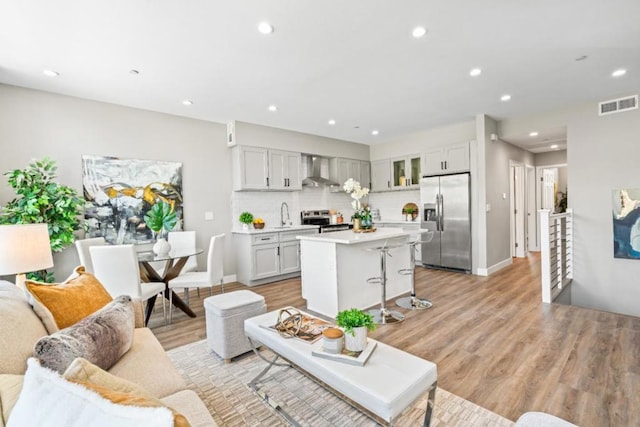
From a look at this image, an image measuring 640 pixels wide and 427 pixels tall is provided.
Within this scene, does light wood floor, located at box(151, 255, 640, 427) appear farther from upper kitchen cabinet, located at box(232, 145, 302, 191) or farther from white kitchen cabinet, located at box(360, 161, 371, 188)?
white kitchen cabinet, located at box(360, 161, 371, 188)

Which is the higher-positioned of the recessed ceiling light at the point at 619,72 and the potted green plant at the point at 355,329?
the recessed ceiling light at the point at 619,72

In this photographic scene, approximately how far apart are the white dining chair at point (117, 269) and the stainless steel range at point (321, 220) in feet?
11.4

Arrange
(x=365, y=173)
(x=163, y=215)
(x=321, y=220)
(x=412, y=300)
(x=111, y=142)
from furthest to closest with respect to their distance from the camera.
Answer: (x=365, y=173) < (x=321, y=220) < (x=163, y=215) < (x=111, y=142) < (x=412, y=300)

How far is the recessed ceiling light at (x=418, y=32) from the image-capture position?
8.21ft

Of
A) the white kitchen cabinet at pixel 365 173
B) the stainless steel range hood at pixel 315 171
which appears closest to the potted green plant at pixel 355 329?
the stainless steel range hood at pixel 315 171

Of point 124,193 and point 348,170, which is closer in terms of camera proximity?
point 124,193

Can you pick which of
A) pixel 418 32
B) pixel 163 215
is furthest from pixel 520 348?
pixel 163 215

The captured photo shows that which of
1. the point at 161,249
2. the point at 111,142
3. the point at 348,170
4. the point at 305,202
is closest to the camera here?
the point at 161,249

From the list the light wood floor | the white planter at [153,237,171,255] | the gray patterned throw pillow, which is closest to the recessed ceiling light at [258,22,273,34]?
the gray patterned throw pillow

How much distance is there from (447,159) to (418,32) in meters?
3.39

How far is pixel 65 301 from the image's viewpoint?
1.58m

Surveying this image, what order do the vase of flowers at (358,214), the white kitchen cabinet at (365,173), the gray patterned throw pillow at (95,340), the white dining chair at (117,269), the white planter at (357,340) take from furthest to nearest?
the white kitchen cabinet at (365,173) → the vase of flowers at (358,214) → the white dining chair at (117,269) → the white planter at (357,340) → the gray patterned throw pillow at (95,340)

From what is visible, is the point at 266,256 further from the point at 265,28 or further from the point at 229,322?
the point at 265,28

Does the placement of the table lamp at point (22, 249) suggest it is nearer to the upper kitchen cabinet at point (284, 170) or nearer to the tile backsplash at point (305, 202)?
the tile backsplash at point (305, 202)
